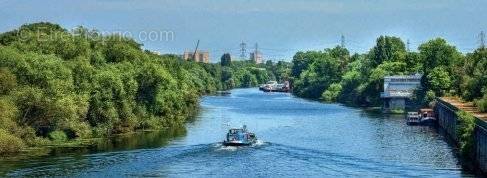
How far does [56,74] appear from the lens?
8825 cm

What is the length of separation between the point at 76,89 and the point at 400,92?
79.7m

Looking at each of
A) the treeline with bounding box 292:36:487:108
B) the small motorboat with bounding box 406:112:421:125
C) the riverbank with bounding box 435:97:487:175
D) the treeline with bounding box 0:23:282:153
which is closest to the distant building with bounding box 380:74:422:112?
the treeline with bounding box 292:36:487:108

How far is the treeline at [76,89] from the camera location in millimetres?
82625

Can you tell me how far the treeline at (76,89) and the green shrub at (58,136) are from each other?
0.11 metres

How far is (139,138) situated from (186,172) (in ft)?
99.2

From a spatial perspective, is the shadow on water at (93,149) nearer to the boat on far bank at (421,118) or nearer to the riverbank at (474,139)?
the riverbank at (474,139)

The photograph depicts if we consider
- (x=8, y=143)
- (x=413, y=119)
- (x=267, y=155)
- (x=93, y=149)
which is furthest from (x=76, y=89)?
(x=413, y=119)

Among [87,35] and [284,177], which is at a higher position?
[87,35]

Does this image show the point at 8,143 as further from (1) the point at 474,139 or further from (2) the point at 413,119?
(2) the point at 413,119

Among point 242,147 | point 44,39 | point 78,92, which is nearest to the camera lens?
point 242,147

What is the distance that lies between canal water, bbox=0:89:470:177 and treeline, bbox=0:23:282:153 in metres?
4.12

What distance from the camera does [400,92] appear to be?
157m

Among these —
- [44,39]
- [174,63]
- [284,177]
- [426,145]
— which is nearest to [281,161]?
[284,177]

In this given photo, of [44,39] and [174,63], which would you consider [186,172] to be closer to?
[44,39]
